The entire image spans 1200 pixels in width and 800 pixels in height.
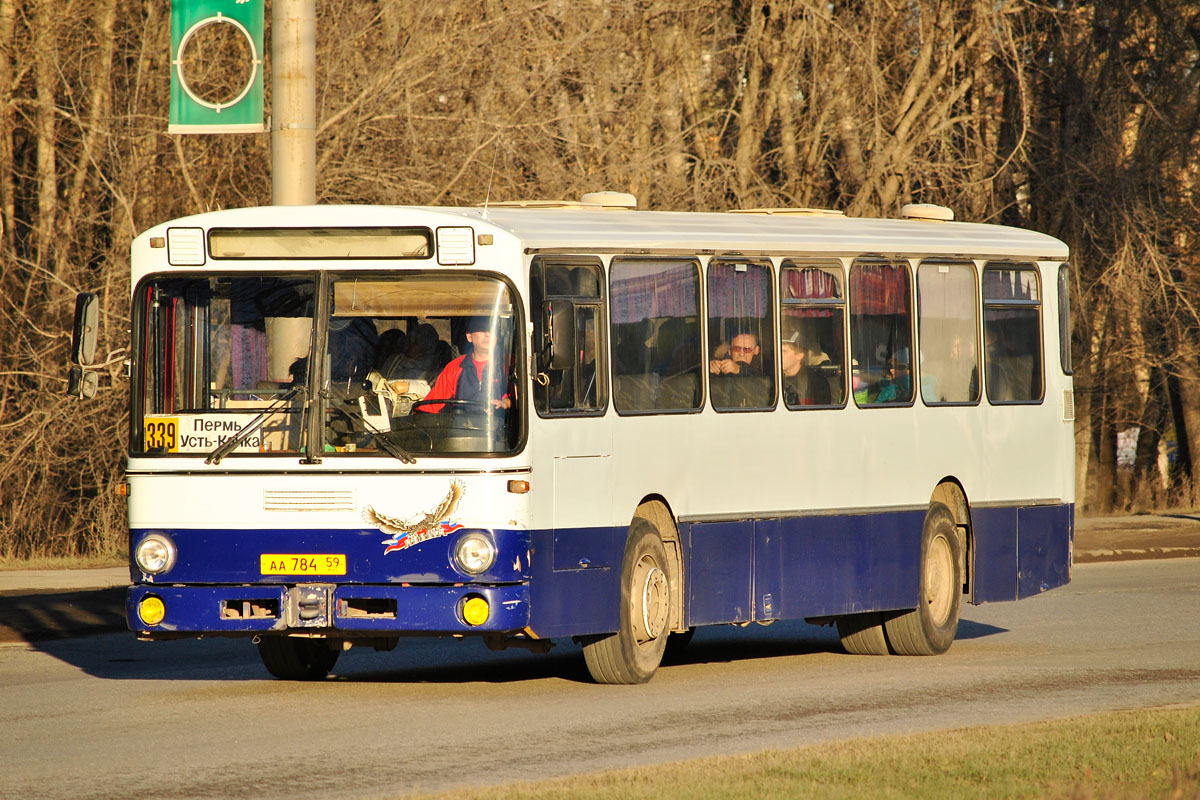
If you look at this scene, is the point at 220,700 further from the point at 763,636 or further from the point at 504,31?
the point at 504,31

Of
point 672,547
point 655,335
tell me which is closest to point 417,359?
point 655,335

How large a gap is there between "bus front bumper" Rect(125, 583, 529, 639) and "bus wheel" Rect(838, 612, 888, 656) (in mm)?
4086

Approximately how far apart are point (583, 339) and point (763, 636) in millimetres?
4685

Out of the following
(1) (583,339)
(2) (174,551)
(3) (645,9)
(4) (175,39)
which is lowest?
(2) (174,551)

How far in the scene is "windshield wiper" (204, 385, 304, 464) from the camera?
11.2 meters

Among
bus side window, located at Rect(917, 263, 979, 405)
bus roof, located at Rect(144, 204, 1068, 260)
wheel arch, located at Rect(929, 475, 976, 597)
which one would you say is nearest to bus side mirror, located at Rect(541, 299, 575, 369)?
bus roof, located at Rect(144, 204, 1068, 260)

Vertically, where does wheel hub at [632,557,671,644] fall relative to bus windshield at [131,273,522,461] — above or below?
below

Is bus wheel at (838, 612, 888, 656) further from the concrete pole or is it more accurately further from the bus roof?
the concrete pole

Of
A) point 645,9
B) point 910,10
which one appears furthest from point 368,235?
point 910,10

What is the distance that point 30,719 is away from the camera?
1095cm

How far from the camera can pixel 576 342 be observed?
1167 centimetres

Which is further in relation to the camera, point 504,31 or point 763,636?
point 504,31

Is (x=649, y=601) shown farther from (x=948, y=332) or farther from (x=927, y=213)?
(x=927, y=213)

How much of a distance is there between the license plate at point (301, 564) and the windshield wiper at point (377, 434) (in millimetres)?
622
